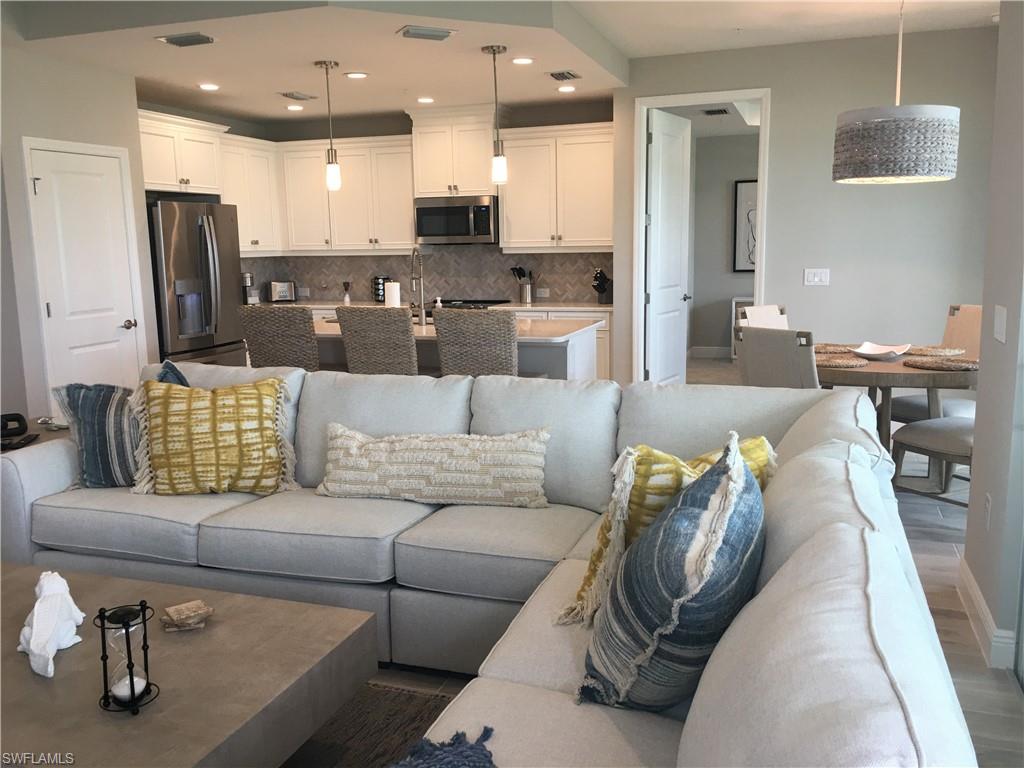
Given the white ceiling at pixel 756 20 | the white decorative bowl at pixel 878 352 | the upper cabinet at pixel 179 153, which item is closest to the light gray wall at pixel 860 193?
the white ceiling at pixel 756 20

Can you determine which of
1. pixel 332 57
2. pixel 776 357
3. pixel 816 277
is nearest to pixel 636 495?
pixel 776 357

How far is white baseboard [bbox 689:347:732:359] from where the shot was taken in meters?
9.80

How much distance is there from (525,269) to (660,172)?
5.27ft

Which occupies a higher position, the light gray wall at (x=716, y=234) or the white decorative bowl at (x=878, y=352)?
the light gray wall at (x=716, y=234)

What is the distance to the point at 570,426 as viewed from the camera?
9.31 feet

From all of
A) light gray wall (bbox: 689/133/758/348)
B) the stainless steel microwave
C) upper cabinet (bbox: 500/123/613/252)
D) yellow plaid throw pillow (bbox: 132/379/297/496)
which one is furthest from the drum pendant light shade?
light gray wall (bbox: 689/133/758/348)

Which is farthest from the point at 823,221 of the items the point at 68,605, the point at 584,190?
the point at 68,605

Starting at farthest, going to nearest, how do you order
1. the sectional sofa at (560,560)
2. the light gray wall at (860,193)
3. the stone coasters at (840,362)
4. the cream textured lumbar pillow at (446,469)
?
the light gray wall at (860,193), the stone coasters at (840,362), the cream textured lumbar pillow at (446,469), the sectional sofa at (560,560)

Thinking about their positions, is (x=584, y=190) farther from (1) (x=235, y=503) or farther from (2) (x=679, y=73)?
(1) (x=235, y=503)

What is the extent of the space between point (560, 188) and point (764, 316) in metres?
2.40

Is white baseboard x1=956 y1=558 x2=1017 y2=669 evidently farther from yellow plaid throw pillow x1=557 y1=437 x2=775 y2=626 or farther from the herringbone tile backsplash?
the herringbone tile backsplash

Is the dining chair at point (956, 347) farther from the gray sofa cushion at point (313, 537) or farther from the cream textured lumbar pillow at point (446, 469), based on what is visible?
the gray sofa cushion at point (313, 537)

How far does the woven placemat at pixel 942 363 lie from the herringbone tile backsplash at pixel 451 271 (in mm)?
3246

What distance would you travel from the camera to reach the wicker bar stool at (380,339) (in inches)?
166
